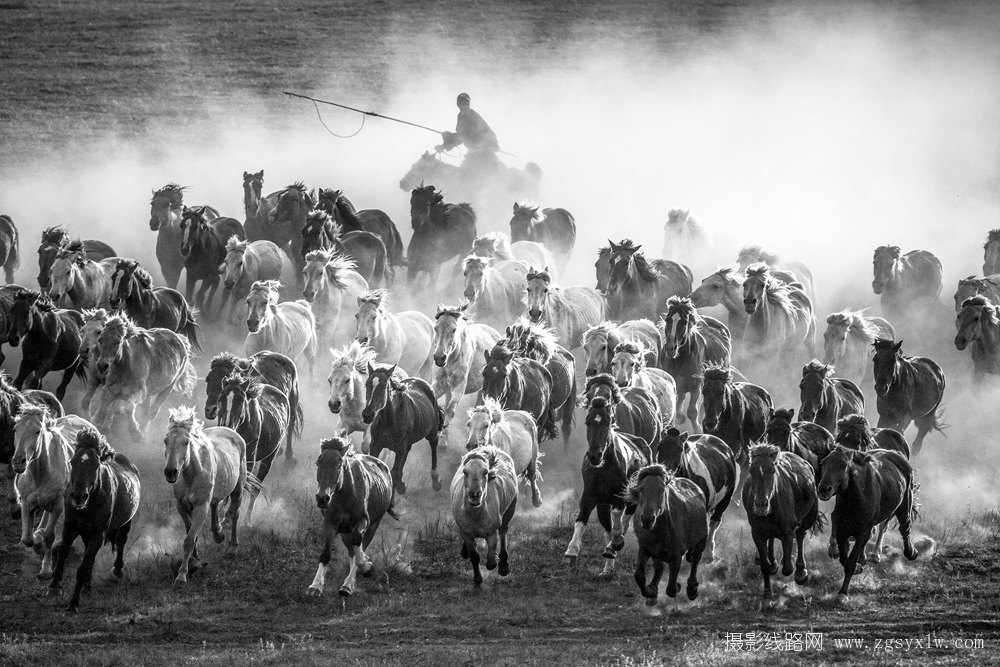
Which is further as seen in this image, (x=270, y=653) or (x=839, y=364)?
(x=839, y=364)

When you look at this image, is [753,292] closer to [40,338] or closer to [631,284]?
[631,284]

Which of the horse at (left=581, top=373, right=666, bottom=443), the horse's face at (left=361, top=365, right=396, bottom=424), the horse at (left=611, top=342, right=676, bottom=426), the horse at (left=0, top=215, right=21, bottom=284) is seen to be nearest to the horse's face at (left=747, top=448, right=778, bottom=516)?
the horse at (left=581, top=373, right=666, bottom=443)

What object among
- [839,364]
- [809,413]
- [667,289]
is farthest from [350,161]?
[809,413]

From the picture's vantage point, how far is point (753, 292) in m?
19.0

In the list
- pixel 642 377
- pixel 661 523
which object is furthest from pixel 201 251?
pixel 661 523

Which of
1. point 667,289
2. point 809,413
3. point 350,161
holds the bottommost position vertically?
point 809,413

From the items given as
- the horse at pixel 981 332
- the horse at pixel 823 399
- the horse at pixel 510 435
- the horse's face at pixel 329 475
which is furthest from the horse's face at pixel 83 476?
the horse at pixel 981 332

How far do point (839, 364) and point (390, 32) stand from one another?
2947 centimetres

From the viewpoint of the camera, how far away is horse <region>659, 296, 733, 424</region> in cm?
1753

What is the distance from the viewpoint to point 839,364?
19.1m

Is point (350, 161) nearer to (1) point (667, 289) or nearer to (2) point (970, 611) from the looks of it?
(1) point (667, 289)

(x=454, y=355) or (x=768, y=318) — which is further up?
(x=768, y=318)

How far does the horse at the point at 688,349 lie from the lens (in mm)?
17531

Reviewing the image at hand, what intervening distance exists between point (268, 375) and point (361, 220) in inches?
289
